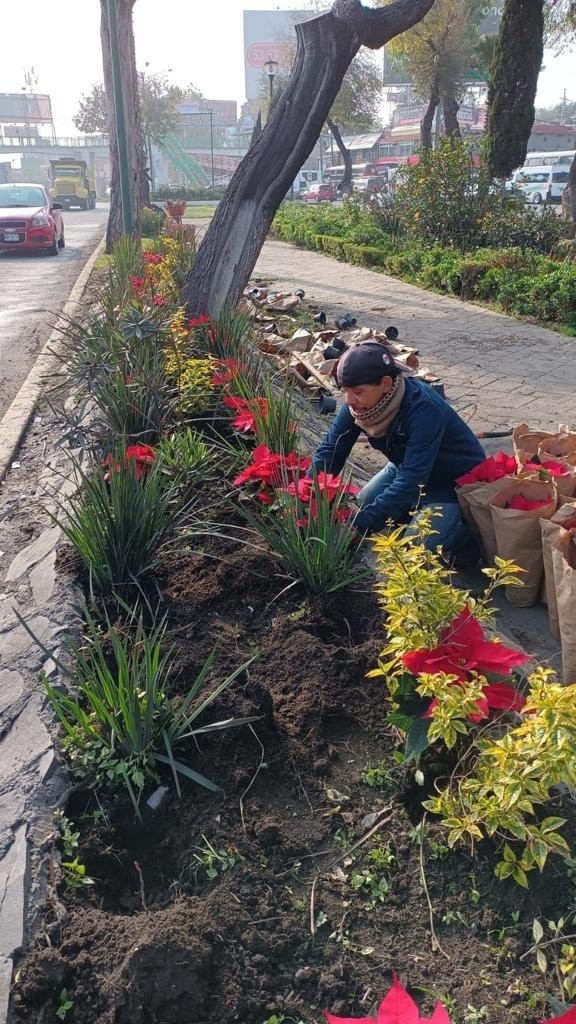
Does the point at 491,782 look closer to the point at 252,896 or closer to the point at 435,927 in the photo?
the point at 435,927

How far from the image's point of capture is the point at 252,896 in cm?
174

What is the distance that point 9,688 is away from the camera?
2.49 metres

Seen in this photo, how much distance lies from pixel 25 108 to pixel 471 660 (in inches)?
4391

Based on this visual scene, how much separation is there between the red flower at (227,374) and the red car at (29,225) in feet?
45.3

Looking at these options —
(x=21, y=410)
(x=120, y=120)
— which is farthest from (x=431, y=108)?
(x=21, y=410)

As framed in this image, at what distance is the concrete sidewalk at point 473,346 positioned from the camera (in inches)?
230

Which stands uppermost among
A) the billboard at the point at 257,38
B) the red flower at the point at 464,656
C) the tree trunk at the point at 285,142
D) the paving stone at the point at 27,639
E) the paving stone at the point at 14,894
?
the billboard at the point at 257,38

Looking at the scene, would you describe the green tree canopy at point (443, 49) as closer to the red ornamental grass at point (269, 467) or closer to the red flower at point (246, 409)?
the red flower at point (246, 409)

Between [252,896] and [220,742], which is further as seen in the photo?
[220,742]

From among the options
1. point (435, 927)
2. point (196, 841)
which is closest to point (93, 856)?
point (196, 841)

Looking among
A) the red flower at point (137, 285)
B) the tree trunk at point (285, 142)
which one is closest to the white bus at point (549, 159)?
the tree trunk at point (285, 142)

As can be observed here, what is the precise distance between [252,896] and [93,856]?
385 millimetres

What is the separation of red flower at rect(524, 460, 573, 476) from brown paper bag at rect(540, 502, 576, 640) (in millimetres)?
285

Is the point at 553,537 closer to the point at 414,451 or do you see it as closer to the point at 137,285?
the point at 414,451
